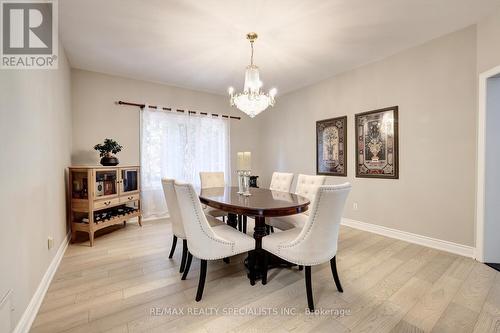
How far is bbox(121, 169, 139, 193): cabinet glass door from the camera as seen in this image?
3.45m

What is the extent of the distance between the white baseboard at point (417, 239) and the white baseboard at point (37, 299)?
3842 mm

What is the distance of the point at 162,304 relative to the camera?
1.70 m

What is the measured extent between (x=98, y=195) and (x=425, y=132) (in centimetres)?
439

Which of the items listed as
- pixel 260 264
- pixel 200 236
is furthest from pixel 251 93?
pixel 260 264

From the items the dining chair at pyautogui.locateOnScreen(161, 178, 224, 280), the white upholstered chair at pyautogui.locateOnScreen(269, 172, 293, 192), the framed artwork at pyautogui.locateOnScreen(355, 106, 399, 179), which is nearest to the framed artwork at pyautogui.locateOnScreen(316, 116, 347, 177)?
the framed artwork at pyautogui.locateOnScreen(355, 106, 399, 179)

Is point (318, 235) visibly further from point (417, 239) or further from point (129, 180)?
point (129, 180)

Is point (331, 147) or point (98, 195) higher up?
point (331, 147)

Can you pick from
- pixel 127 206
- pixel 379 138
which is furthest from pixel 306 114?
pixel 127 206

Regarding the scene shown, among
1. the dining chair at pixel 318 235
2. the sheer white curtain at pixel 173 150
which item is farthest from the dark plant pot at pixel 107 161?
the dining chair at pixel 318 235

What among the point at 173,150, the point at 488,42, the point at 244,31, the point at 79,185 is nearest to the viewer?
the point at 488,42

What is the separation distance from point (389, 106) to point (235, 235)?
2851 millimetres

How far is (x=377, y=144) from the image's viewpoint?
331 cm

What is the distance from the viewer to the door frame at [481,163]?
7.54 feet

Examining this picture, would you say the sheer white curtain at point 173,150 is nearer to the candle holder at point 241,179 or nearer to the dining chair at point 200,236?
the candle holder at point 241,179
